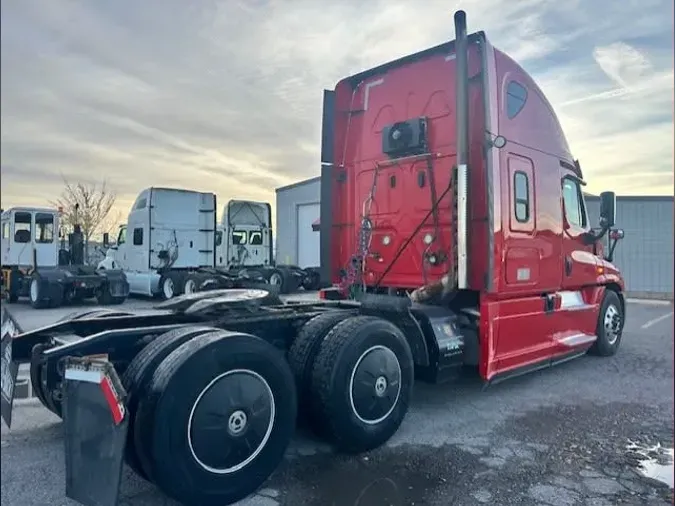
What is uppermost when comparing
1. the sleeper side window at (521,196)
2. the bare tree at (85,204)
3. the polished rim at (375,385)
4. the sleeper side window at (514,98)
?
the sleeper side window at (514,98)

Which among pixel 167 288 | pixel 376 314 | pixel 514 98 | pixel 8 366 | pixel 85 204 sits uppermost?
pixel 514 98

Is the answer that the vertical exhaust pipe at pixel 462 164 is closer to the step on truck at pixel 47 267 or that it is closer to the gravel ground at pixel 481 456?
the gravel ground at pixel 481 456

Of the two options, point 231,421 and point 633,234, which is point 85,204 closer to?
point 231,421

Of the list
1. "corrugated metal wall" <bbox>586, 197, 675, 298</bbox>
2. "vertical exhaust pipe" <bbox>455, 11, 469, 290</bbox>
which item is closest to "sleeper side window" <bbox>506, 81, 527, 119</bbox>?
"vertical exhaust pipe" <bbox>455, 11, 469, 290</bbox>

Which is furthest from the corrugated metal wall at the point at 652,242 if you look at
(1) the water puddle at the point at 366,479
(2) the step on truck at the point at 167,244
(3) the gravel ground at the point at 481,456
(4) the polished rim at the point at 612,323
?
(4) the polished rim at the point at 612,323

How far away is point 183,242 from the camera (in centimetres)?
260

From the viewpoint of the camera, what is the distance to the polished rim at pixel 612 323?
18.2 ft

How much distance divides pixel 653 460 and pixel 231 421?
7.50 feet

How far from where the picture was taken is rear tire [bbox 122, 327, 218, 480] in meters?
2.20

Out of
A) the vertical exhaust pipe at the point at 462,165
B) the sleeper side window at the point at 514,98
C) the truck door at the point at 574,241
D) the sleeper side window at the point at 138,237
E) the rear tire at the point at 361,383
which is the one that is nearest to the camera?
the sleeper side window at the point at 138,237

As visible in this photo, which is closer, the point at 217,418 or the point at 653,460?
the point at 217,418

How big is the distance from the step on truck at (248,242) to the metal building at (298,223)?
111 millimetres

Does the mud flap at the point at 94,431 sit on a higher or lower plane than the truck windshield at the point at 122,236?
lower

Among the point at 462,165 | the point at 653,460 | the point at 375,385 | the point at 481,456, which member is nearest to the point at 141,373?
the point at 375,385
